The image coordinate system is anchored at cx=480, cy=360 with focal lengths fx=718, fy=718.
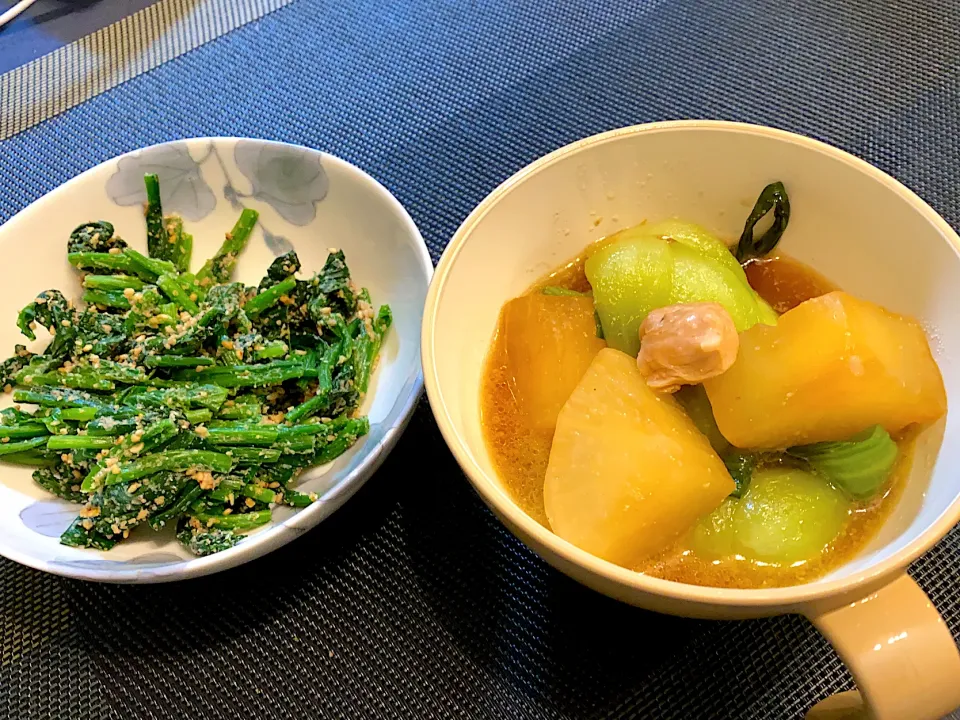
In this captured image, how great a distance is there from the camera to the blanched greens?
3.62 feet

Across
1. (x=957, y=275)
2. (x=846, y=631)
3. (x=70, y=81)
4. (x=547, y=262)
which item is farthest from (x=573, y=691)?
(x=70, y=81)

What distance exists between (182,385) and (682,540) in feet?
2.78

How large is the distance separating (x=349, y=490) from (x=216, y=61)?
4.51 feet

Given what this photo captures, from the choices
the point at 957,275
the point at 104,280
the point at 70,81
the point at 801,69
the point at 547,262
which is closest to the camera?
the point at 957,275

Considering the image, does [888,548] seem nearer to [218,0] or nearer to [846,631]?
[846,631]

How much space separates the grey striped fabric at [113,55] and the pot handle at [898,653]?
1976 mm

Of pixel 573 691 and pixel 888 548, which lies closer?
pixel 888 548

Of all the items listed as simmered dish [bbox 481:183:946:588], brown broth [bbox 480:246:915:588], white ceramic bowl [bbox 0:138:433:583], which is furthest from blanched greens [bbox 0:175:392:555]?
simmered dish [bbox 481:183:946:588]

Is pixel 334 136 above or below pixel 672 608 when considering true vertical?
above

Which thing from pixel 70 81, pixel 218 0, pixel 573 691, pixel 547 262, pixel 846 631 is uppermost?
pixel 218 0

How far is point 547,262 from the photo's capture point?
1.13 meters

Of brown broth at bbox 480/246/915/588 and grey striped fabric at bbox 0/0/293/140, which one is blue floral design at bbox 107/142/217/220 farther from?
brown broth at bbox 480/246/915/588

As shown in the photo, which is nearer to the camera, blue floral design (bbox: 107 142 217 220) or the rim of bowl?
the rim of bowl

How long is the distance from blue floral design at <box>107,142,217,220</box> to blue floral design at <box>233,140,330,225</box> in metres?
0.10
